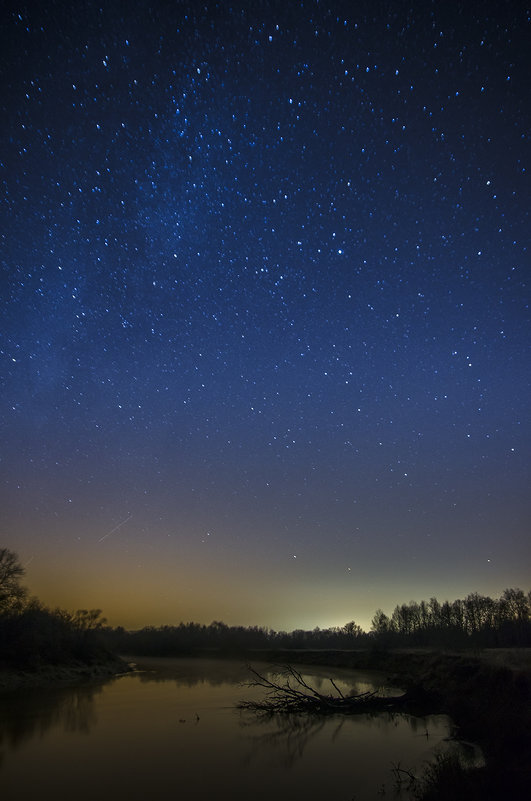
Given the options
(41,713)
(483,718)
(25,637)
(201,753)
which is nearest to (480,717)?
(483,718)

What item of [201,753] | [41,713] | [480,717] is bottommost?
[41,713]

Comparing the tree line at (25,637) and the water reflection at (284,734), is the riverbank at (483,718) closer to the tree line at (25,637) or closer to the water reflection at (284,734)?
the water reflection at (284,734)

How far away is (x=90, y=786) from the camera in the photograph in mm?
11828

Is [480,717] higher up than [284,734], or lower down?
higher up

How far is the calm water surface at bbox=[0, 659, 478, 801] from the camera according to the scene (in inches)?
455

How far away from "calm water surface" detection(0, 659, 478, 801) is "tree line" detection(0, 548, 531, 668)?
1806 centimetres

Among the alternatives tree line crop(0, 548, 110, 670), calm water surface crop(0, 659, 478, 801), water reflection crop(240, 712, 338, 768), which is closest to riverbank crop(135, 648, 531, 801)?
calm water surface crop(0, 659, 478, 801)

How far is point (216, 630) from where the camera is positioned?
178m

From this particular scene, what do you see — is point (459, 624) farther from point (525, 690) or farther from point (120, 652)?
point (525, 690)

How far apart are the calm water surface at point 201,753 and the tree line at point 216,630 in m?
18.1

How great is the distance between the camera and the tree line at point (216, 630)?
1593 inches

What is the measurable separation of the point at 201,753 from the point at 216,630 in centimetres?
18238

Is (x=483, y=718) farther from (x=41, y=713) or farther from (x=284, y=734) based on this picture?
(x=41, y=713)

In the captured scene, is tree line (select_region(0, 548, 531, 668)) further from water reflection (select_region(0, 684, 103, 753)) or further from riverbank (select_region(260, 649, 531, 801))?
riverbank (select_region(260, 649, 531, 801))
